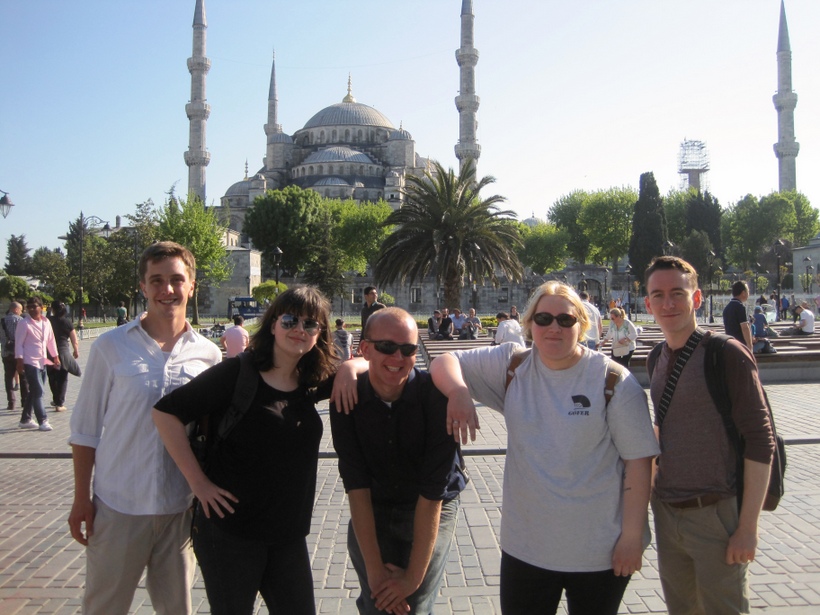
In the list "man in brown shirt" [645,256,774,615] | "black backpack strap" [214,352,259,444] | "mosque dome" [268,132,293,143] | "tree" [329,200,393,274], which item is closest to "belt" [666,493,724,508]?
"man in brown shirt" [645,256,774,615]

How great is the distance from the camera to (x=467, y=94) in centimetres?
5700

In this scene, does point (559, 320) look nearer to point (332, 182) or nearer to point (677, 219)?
point (677, 219)

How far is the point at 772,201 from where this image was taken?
64.6 metres

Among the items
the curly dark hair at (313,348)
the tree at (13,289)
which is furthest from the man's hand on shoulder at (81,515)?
the tree at (13,289)

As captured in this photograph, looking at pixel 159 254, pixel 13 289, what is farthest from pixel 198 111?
pixel 159 254

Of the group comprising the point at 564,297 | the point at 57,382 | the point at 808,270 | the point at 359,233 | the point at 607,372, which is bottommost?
the point at 57,382

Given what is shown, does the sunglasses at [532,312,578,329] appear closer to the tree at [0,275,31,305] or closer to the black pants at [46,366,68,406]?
the black pants at [46,366,68,406]

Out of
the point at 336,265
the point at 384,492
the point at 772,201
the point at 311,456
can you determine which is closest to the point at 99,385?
the point at 311,456

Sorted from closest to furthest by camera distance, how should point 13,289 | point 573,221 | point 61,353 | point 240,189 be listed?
point 61,353
point 13,289
point 573,221
point 240,189

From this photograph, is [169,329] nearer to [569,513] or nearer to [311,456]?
[311,456]

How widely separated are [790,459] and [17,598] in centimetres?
698

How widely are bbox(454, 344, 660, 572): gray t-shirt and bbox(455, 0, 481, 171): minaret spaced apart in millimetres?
54360

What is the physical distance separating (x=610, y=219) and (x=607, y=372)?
6439 cm

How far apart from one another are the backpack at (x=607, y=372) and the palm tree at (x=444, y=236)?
20.9 metres
